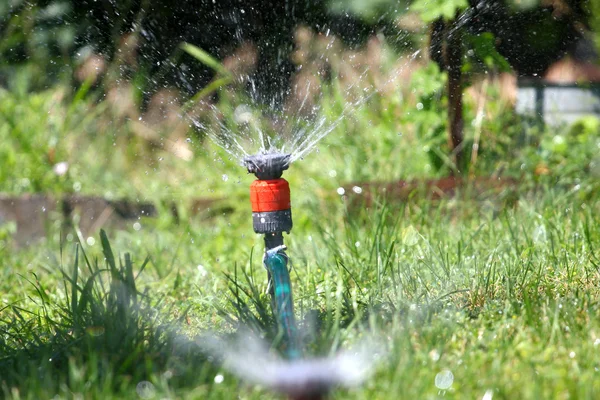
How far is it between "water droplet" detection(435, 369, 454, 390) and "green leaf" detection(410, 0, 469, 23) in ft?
6.26

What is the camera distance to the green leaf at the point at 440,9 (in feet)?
10.2

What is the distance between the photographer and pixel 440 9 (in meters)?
3.16

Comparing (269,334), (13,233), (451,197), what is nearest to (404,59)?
(451,197)

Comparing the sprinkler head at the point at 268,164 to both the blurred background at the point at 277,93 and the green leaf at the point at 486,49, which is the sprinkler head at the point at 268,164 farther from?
the green leaf at the point at 486,49

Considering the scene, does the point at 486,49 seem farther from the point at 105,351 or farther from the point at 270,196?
the point at 105,351

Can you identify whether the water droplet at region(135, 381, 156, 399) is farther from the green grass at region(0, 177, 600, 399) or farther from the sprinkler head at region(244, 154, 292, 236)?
the sprinkler head at region(244, 154, 292, 236)

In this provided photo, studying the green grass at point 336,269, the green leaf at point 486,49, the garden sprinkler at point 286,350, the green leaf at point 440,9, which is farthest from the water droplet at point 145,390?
the green leaf at point 486,49

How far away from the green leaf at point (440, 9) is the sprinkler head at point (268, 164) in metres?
1.60

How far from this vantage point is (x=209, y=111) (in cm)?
441

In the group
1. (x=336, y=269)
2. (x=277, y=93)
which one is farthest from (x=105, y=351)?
(x=277, y=93)

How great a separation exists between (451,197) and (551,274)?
47.5 inches

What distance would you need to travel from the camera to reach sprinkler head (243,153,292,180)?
1771mm

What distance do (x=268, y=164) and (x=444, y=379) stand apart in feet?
1.98

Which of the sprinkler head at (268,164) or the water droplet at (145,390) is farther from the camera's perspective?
the sprinkler head at (268,164)
